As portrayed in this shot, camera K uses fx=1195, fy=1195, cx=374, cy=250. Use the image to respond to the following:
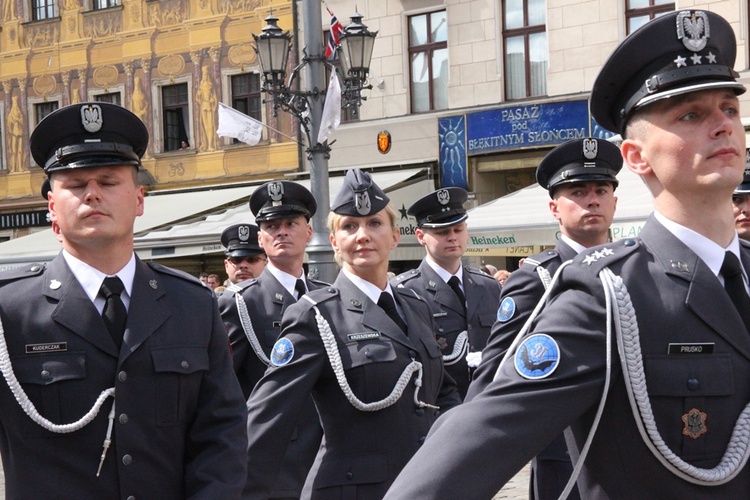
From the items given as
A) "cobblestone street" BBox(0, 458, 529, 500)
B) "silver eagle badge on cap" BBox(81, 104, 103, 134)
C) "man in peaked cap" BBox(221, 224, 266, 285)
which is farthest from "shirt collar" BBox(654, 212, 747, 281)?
"cobblestone street" BBox(0, 458, 529, 500)

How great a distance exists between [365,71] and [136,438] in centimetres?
964

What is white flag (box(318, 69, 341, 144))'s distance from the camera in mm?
12437

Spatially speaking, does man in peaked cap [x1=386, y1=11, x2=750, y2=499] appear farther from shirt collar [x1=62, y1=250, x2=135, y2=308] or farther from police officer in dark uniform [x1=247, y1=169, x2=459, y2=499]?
police officer in dark uniform [x1=247, y1=169, x2=459, y2=499]

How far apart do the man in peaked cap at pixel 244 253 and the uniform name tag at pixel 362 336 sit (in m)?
3.91

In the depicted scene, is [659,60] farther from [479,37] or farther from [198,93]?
[198,93]

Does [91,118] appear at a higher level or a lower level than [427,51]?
lower

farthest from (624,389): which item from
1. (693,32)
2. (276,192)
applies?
(276,192)

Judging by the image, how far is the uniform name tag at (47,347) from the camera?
380 cm

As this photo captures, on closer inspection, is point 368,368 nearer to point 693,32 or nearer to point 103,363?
point 103,363

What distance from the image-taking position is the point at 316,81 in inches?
492

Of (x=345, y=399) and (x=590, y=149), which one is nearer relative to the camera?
(x=345, y=399)

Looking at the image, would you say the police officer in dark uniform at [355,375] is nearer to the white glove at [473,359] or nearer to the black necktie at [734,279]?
the white glove at [473,359]

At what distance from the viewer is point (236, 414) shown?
3973 millimetres

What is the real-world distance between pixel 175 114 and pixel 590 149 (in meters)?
20.3
